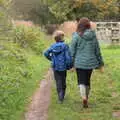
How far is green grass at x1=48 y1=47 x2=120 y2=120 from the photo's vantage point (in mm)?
10316

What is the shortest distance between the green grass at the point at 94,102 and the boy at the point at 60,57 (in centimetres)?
58

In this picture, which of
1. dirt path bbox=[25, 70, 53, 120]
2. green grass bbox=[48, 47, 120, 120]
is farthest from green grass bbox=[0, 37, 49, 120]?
green grass bbox=[48, 47, 120, 120]

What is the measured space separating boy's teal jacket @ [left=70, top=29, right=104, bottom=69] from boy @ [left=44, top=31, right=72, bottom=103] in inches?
24.5

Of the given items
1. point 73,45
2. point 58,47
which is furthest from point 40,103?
point 73,45

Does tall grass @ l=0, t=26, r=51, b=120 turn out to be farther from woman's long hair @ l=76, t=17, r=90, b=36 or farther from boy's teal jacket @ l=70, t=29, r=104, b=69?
woman's long hair @ l=76, t=17, r=90, b=36

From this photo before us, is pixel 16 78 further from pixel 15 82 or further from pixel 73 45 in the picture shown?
pixel 73 45

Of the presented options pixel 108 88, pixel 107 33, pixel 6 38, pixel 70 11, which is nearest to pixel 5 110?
pixel 108 88

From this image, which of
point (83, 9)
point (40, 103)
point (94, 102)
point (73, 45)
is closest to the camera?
point (73, 45)

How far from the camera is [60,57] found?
11688mm

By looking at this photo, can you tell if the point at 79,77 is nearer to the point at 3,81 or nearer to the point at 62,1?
the point at 3,81

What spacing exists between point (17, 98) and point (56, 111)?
165 cm

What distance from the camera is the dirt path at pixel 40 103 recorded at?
34.6 ft

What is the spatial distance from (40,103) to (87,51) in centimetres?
192

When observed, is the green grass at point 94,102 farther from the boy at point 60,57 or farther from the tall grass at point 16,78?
the tall grass at point 16,78
